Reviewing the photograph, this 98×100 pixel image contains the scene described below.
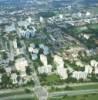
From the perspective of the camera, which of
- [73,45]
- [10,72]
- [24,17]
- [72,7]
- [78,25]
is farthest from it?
[72,7]

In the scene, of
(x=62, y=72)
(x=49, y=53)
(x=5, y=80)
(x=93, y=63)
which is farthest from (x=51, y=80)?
(x=49, y=53)

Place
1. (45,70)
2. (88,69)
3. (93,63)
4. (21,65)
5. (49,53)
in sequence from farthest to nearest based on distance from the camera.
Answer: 1. (49,53)
2. (93,63)
3. (21,65)
4. (45,70)
5. (88,69)

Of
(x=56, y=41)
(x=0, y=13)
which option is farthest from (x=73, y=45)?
(x=0, y=13)

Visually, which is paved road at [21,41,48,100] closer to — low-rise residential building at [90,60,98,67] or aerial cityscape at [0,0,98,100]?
aerial cityscape at [0,0,98,100]

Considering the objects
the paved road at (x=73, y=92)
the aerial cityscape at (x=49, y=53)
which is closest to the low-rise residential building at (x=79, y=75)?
the aerial cityscape at (x=49, y=53)

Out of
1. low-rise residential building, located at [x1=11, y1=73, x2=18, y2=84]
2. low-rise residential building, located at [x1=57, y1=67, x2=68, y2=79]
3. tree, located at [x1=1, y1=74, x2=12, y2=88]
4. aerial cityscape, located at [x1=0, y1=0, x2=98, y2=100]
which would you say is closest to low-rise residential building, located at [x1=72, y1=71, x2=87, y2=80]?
aerial cityscape, located at [x1=0, y1=0, x2=98, y2=100]

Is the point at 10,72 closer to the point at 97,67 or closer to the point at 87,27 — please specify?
the point at 97,67

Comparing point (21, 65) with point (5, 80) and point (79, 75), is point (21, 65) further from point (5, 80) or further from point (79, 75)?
point (79, 75)

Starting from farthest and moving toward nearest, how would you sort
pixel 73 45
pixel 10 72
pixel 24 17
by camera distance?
pixel 24 17 → pixel 73 45 → pixel 10 72
